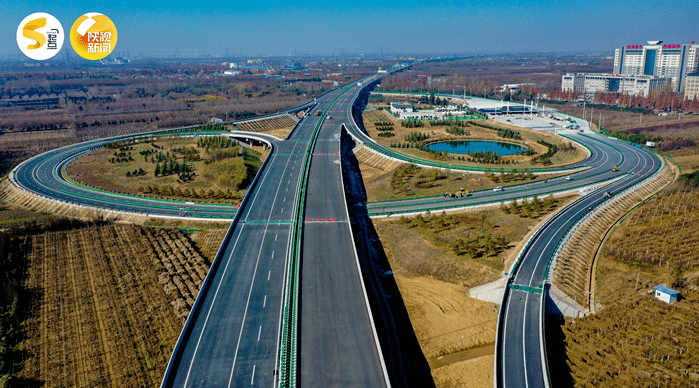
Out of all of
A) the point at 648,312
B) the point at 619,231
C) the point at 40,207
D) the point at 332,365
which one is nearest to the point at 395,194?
the point at 619,231

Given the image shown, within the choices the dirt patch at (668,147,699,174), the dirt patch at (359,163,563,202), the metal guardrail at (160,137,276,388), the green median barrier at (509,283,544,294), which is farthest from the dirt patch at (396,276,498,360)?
the dirt patch at (668,147,699,174)

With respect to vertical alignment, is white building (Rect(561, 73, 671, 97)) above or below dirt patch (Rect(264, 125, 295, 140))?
above

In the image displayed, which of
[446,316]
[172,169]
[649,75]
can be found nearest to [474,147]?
[172,169]

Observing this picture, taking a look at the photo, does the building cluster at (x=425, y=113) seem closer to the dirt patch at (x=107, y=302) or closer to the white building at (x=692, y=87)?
the white building at (x=692, y=87)

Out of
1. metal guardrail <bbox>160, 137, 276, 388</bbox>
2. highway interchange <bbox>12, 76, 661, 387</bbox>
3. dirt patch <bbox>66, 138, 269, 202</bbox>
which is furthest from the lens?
dirt patch <bbox>66, 138, 269, 202</bbox>

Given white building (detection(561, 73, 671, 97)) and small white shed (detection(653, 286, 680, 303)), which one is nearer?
small white shed (detection(653, 286, 680, 303))

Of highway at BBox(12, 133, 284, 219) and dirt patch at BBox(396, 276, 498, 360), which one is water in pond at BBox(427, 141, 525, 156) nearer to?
highway at BBox(12, 133, 284, 219)

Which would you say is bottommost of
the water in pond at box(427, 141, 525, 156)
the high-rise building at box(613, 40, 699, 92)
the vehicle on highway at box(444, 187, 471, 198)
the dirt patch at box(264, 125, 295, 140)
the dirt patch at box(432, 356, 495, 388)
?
the dirt patch at box(432, 356, 495, 388)

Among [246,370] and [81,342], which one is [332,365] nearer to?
[246,370]
